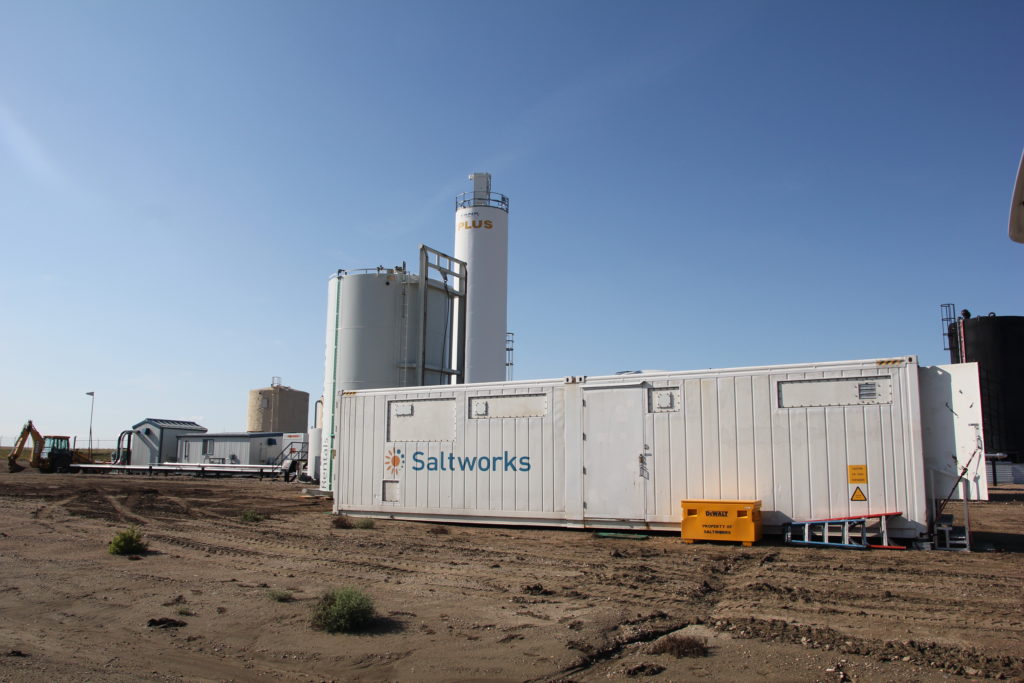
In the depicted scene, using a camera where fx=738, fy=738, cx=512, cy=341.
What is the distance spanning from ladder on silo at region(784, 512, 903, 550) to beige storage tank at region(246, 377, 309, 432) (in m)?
58.3

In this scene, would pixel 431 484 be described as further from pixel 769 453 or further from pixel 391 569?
pixel 769 453

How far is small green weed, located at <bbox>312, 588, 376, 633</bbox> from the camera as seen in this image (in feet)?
22.9

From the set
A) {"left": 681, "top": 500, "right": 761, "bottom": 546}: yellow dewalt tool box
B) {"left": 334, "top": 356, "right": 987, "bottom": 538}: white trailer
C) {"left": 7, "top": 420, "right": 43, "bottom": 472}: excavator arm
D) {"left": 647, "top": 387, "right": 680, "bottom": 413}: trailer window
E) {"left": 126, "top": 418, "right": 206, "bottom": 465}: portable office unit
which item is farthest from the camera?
{"left": 126, "top": 418, "right": 206, "bottom": 465}: portable office unit

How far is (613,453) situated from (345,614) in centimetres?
Result: 803

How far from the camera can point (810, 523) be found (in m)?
12.3

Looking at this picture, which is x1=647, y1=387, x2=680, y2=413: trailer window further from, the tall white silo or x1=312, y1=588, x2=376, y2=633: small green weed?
the tall white silo

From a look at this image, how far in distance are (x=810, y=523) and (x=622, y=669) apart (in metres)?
7.74

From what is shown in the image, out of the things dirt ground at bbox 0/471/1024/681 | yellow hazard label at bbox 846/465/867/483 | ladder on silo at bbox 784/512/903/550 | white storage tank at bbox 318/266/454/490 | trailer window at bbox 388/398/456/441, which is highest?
white storage tank at bbox 318/266/454/490

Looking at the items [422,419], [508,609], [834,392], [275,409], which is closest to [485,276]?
[422,419]

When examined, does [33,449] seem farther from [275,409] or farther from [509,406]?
[509,406]

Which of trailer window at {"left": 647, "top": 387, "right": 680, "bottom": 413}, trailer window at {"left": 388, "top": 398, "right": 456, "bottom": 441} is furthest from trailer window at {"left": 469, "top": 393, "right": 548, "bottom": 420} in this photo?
trailer window at {"left": 647, "top": 387, "right": 680, "bottom": 413}

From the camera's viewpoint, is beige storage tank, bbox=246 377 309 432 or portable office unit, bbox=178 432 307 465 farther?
beige storage tank, bbox=246 377 309 432

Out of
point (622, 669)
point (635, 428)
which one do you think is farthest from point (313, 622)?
point (635, 428)

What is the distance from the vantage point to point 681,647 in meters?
6.10
